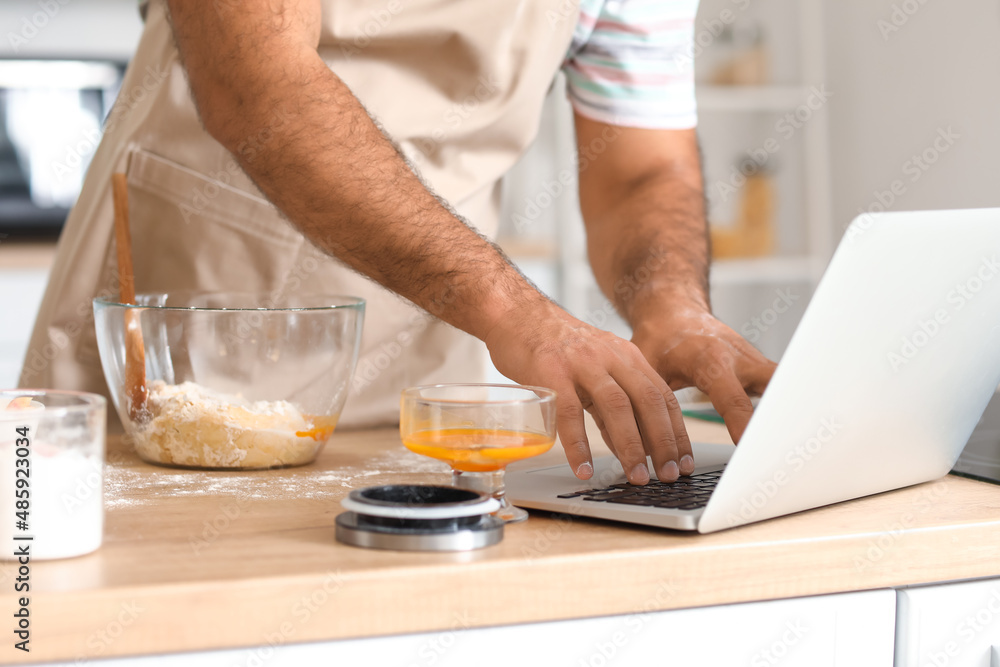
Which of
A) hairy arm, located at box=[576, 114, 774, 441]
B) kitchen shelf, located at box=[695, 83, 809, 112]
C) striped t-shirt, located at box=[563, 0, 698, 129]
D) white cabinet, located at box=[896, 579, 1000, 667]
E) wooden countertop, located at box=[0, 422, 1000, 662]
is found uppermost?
kitchen shelf, located at box=[695, 83, 809, 112]

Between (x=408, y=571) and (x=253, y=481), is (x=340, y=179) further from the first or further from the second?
(x=408, y=571)

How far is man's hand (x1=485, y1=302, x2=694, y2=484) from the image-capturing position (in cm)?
65

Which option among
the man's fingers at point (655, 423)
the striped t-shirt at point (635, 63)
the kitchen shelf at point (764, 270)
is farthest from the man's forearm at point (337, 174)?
the kitchen shelf at point (764, 270)

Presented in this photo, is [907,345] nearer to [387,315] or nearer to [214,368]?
[214,368]

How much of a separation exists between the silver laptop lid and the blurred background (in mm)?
1290

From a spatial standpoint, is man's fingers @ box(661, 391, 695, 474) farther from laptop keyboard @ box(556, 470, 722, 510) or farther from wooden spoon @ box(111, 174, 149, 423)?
wooden spoon @ box(111, 174, 149, 423)

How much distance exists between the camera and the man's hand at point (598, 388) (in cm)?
65

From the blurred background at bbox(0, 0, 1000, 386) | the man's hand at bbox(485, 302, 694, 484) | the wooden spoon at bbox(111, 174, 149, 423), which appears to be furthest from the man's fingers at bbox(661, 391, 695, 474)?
the blurred background at bbox(0, 0, 1000, 386)

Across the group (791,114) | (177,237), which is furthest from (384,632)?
(791,114)

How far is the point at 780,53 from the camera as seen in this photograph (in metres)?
2.70

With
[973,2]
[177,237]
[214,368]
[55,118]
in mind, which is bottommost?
[214,368]

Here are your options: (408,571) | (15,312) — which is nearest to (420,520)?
(408,571)

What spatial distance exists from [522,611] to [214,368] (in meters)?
0.39

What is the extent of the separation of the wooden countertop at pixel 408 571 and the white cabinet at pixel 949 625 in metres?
0.01
